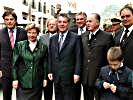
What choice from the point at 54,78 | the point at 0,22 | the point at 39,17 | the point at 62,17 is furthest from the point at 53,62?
the point at 39,17

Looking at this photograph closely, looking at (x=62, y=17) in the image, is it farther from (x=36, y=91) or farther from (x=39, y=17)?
(x=39, y=17)

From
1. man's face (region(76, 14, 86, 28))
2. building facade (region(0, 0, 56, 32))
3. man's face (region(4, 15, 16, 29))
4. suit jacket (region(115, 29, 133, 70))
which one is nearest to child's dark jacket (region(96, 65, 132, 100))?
suit jacket (region(115, 29, 133, 70))

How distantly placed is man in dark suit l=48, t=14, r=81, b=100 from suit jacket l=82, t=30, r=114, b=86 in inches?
5.9

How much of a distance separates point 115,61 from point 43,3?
46850 mm

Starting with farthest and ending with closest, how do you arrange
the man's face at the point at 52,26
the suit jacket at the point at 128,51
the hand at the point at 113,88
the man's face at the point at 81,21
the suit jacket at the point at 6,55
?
the man's face at the point at 81,21
the man's face at the point at 52,26
the suit jacket at the point at 6,55
the suit jacket at the point at 128,51
the hand at the point at 113,88

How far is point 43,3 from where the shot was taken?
170 feet

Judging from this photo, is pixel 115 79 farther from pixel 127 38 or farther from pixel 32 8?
pixel 32 8

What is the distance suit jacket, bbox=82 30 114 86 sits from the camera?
668 cm

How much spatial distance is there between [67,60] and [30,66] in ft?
2.00

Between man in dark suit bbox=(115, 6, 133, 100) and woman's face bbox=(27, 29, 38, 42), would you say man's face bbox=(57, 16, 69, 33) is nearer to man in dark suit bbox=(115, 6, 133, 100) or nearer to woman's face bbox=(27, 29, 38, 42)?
woman's face bbox=(27, 29, 38, 42)

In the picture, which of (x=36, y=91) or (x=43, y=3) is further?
(x=43, y=3)

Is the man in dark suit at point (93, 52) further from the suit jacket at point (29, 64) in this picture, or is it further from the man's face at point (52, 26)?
the man's face at point (52, 26)

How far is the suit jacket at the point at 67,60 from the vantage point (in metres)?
6.71

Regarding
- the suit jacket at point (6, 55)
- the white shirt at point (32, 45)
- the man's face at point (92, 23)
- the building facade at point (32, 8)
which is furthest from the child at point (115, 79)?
the building facade at point (32, 8)
